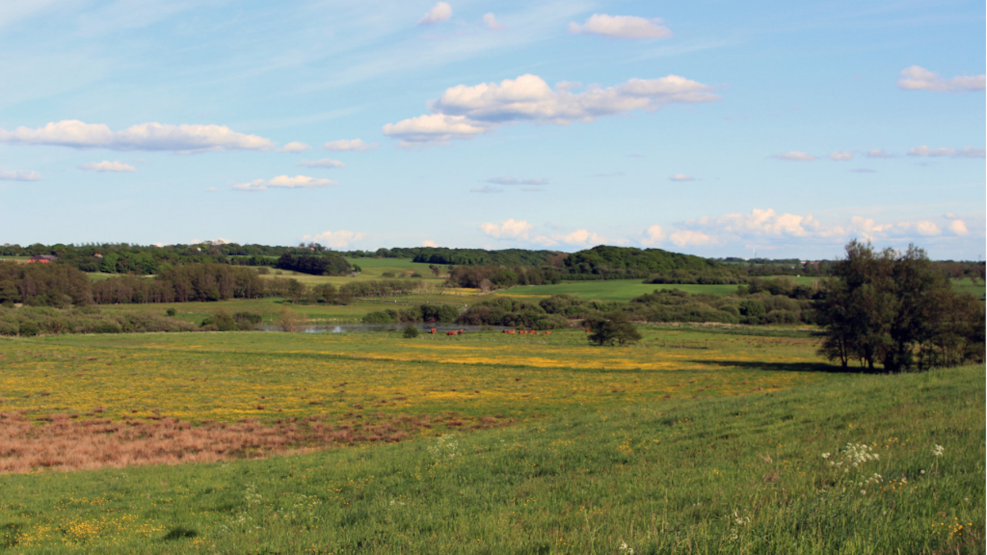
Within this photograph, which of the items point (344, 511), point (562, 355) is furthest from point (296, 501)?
point (562, 355)

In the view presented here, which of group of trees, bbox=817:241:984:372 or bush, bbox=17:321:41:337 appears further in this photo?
bush, bbox=17:321:41:337

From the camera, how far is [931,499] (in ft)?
20.0

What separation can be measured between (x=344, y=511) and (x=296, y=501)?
7.57 ft

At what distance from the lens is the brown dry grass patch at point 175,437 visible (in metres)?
22.2

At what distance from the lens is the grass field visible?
20.0ft

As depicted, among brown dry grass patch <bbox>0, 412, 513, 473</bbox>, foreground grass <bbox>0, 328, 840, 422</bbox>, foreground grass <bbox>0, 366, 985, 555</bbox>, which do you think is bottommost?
foreground grass <bbox>0, 328, 840, 422</bbox>

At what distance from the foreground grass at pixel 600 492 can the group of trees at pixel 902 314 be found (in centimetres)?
2687

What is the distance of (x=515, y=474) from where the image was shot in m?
13.7

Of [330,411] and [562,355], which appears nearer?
[330,411]

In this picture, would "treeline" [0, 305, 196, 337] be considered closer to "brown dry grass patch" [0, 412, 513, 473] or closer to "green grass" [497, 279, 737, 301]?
"brown dry grass patch" [0, 412, 513, 473]

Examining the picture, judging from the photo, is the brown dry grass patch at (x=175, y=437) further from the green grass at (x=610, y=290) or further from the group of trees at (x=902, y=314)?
the green grass at (x=610, y=290)

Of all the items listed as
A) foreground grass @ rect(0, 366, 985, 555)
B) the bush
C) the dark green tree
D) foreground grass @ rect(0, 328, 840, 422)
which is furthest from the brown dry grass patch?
the bush

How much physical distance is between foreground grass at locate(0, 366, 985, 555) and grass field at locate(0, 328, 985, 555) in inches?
2.1

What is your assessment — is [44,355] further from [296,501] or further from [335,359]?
[296,501]
